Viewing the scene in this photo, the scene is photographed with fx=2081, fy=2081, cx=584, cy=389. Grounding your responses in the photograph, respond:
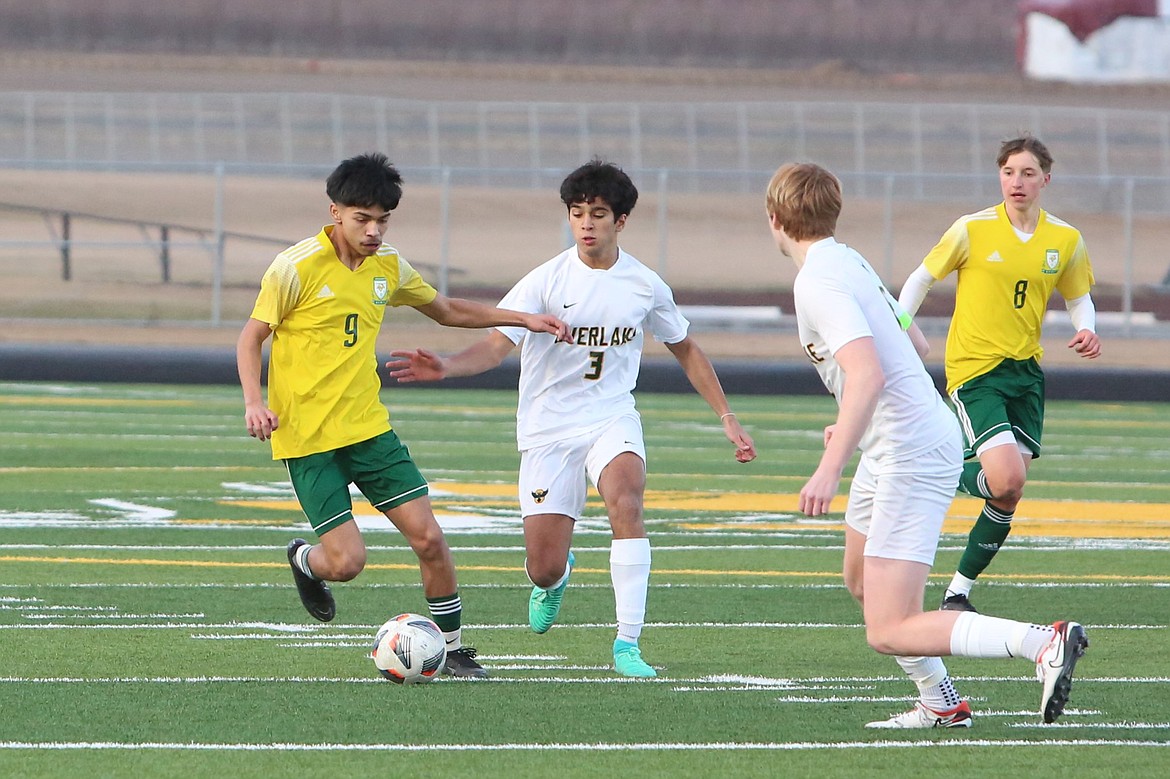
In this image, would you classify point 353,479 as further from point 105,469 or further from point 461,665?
point 105,469

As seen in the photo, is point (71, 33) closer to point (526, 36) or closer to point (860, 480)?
point (526, 36)

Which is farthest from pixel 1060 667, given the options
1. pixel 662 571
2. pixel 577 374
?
pixel 662 571

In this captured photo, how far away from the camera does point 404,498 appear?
24.4 ft

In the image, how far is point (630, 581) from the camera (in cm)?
755

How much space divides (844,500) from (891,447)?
287 inches

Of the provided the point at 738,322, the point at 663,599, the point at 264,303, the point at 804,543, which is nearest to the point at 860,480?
the point at 264,303

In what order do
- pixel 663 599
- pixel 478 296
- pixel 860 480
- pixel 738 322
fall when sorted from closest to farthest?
pixel 860 480, pixel 663 599, pixel 738 322, pixel 478 296

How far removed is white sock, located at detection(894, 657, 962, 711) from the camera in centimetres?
631

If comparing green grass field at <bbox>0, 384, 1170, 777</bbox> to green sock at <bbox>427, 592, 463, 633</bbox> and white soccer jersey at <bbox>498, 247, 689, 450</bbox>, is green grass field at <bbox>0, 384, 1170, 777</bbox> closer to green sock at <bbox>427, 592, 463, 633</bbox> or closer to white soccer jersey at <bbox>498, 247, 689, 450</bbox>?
green sock at <bbox>427, 592, 463, 633</bbox>

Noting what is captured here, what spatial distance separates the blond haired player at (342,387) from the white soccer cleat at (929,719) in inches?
65.0

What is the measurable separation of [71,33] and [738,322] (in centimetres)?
3946

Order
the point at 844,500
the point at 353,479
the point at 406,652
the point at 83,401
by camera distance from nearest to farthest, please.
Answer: the point at 406,652
the point at 353,479
the point at 844,500
the point at 83,401

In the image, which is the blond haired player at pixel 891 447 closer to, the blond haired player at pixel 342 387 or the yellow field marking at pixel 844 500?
the blond haired player at pixel 342 387

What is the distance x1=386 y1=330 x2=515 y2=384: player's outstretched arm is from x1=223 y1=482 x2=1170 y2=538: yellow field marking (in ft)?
13.6
